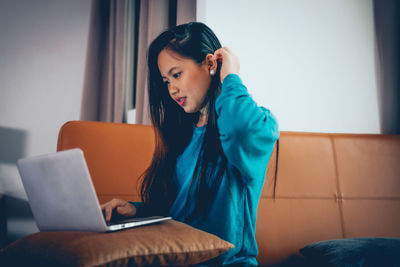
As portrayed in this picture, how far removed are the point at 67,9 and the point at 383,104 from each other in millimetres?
1906

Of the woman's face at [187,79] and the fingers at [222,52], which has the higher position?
the fingers at [222,52]

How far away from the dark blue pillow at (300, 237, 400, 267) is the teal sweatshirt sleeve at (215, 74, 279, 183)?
1.19ft

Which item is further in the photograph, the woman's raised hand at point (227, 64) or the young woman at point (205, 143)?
the woman's raised hand at point (227, 64)

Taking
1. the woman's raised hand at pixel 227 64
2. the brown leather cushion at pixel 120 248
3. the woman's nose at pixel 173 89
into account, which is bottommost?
the brown leather cushion at pixel 120 248

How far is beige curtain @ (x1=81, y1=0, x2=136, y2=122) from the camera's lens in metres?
1.63

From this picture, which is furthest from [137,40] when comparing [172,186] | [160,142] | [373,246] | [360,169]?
[373,246]

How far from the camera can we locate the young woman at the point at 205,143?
0.74m

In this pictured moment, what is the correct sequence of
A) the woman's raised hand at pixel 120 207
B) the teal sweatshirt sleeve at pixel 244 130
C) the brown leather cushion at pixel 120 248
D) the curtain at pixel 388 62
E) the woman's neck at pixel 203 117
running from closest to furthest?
the brown leather cushion at pixel 120 248 < the teal sweatshirt sleeve at pixel 244 130 < the woman's raised hand at pixel 120 207 < the woman's neck at pixel 203 117 < the curtain at pixel 388 62

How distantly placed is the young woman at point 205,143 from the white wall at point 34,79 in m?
0.91

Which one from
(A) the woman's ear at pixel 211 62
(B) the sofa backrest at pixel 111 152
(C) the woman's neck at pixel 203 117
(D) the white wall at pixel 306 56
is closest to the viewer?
(A) the woman's ear at pixel 211 62

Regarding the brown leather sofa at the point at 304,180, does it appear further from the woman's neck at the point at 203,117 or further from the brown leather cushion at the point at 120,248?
the brown leather cushion at the point at 120,248

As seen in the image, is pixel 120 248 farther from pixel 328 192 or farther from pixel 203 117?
pixel 328 192

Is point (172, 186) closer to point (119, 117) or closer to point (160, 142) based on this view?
point (160, 142)

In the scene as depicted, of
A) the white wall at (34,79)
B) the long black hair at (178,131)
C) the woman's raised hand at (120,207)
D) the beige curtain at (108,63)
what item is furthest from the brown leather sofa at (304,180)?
the white wall at (34,79)
